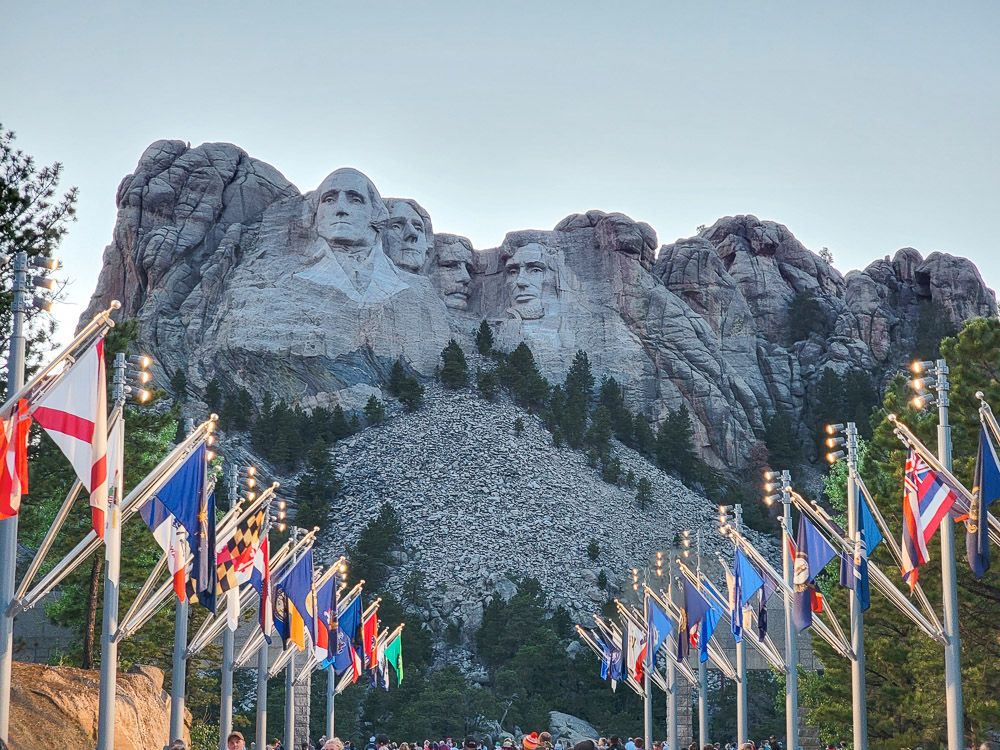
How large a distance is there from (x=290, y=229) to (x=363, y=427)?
65.4 ft

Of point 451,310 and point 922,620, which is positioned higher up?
point 451,310

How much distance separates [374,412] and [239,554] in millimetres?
96111

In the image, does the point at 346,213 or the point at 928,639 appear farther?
the point at 346,213

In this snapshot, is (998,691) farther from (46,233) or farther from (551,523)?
(551,523)

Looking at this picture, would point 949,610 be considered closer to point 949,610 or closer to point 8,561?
point 949,610

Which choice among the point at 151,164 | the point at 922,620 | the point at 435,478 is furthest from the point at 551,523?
the point at 922,620

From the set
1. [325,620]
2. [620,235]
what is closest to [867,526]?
[325,620]

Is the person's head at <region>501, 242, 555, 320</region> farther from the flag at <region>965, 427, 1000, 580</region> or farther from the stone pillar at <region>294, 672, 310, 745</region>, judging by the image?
the flag at <region>965, 427, 1000, 580</region>

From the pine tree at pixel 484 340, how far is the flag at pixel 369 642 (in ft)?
282

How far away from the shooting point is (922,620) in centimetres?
2428

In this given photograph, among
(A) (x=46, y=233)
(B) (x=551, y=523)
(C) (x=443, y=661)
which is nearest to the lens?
(A) (x=46, y=233)

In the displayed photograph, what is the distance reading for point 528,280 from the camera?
139000 millimetres

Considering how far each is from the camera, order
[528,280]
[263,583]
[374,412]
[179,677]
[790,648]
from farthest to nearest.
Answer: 1. [528,280]
2. [374,412]
3. [790,648]
4. [263,583]
5. [179,677]

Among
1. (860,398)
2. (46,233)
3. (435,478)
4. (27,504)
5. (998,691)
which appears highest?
(860,398)
